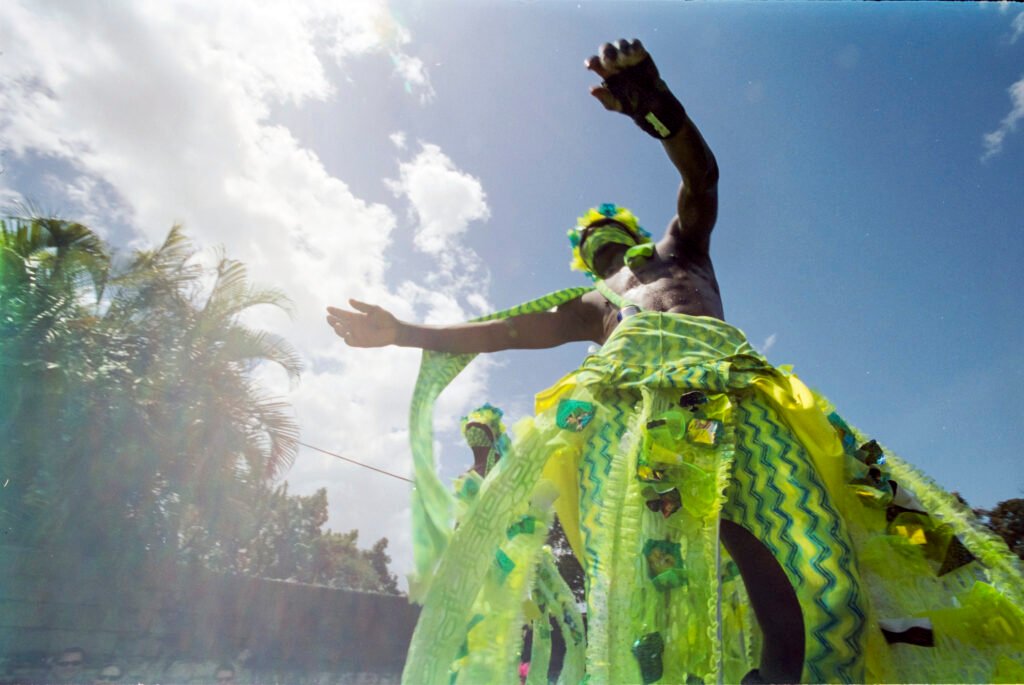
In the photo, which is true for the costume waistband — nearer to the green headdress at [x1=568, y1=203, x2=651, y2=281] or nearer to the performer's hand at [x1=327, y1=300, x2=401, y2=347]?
the green headdress at [x1=568, y1=203, x2=651, y2=281]

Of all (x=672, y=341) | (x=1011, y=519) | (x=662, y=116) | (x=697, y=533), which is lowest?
(x=697, y=533)

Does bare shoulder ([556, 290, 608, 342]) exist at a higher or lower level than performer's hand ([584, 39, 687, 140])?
lower

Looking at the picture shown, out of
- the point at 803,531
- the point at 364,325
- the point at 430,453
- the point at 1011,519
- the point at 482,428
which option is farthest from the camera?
the point at 1011,519

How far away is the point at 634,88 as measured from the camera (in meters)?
1.63

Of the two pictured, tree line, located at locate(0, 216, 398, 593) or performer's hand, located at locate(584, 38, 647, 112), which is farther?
tree line, located at locate(0, 216, 398, 593)

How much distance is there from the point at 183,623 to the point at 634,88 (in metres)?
7.12

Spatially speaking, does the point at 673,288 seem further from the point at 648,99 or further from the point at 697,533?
the point at 697,533

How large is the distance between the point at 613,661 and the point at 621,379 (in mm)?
672

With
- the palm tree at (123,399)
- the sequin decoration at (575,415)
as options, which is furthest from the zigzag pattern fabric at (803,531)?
the palm tree at (123,399)

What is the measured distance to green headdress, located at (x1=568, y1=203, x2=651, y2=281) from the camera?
7.52 ft

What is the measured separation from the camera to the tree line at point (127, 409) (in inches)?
243

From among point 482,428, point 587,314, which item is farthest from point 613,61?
point 482,428

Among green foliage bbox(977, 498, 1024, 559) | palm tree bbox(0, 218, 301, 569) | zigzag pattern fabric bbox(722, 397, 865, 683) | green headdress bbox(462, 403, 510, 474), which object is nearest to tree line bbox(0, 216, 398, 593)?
palm tree bbox(0, 218, 301, 569)

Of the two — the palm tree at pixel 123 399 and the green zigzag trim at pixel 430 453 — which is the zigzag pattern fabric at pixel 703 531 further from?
the palm tree at pixel 123 399
